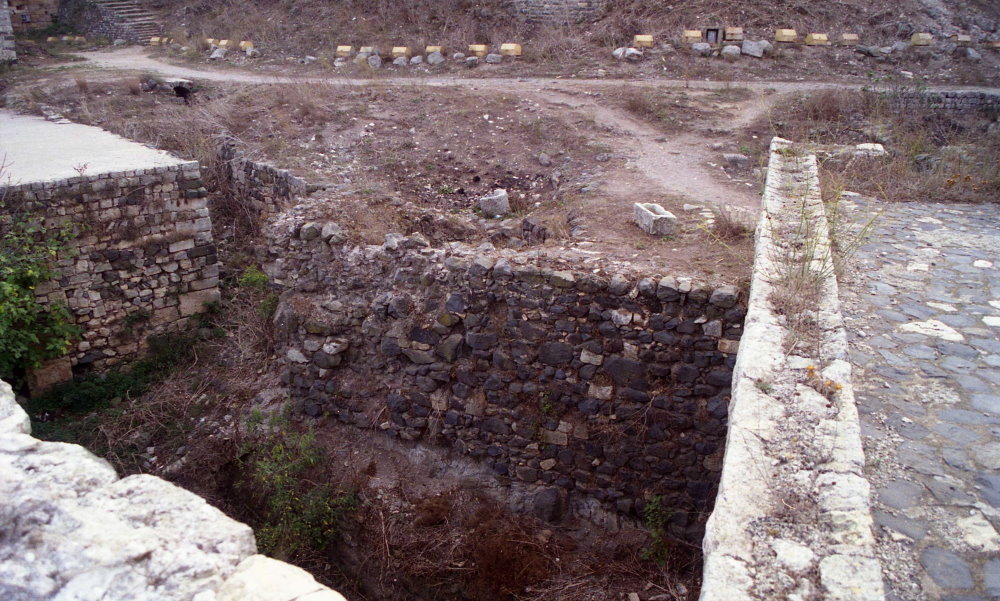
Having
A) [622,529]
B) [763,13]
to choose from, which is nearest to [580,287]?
[622,529]

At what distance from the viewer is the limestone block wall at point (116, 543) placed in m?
2.29

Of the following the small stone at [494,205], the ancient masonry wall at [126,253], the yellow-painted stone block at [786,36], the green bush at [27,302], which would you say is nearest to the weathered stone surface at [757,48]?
the yellow-painted stone block at [786,36]

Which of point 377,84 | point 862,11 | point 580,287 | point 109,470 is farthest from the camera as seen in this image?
point 862,11

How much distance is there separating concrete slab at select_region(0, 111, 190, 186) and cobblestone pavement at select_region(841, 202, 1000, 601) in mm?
7965

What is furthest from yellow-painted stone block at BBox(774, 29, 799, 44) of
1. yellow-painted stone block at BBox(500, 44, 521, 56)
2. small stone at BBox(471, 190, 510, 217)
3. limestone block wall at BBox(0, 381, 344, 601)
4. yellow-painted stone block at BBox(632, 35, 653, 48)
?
limestone block wall at BBox(0, 381, 344, 601)

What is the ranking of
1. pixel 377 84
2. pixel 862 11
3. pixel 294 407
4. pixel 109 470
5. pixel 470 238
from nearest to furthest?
pixel 109 470 < pixel 294 407 < pixel 470 238 < pixel 377 84 < pixel 862 11

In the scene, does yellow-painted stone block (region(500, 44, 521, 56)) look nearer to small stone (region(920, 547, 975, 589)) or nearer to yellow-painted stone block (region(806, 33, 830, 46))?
yellow-painted stone block (region(806, 33, 830, 46))

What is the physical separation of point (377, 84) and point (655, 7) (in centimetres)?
A: 732

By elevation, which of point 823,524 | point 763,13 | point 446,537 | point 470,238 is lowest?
point 446,537

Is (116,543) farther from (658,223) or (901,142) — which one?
(901,142)

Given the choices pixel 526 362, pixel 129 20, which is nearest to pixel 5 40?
pixel 129 20

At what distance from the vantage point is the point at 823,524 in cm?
245

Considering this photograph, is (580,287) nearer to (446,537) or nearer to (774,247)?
(774,247)

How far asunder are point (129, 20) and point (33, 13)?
3.67 m
